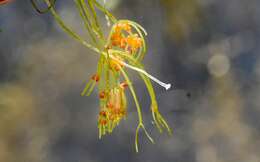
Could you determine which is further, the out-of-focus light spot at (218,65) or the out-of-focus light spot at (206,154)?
the out-of-focus light spot at (218,65)

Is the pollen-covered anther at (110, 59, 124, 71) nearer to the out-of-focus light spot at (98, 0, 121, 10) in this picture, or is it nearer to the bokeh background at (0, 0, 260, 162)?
the out-of-focus light spot at (98, 0, 121, 10)

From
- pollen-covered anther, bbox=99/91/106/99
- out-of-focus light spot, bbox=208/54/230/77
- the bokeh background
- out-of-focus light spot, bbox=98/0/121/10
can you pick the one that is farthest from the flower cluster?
out-of-focus light spot, bbox=208/54/230/77

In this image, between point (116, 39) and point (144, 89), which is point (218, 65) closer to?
point (144, 89)

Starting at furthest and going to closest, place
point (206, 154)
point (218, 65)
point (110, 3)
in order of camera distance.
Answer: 1. point (218, 65)
2. point (206, 154)
3. point (110, 3)

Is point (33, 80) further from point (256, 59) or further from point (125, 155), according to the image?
point (256, 59)

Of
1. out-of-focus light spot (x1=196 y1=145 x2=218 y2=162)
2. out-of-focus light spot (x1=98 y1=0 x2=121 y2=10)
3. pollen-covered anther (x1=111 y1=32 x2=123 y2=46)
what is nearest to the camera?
pollen-covered anther (x1=111 y1=32 x2=123 y2=46)

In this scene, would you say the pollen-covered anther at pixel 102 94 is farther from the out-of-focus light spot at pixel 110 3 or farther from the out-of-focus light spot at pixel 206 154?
the out-of-focus light spot at pixel 206 154

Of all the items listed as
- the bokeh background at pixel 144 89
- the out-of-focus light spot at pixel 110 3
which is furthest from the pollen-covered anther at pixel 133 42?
the bokeh background at pixel 144 89

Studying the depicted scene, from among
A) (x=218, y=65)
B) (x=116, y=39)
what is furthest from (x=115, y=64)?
(x=218, y=65)
